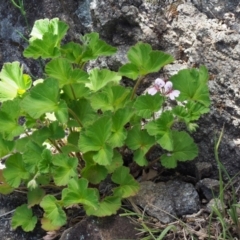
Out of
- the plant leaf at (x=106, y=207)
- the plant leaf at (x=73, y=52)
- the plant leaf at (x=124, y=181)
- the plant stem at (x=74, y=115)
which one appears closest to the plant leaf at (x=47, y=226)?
the plant leaf at (x=106, y=207)

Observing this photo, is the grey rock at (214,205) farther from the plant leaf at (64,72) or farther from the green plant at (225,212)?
the plant leaf at (64,72)

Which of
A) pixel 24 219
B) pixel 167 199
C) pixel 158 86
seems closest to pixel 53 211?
pixel 24 219

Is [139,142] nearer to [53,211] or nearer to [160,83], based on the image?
[160,83]

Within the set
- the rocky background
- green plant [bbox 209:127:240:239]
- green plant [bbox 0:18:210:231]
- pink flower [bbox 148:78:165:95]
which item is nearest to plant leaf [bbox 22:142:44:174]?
→ green plant [bbox 0:18:210:231]

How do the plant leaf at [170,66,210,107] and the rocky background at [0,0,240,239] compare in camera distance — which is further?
the rocky background at [0,0,240,239]

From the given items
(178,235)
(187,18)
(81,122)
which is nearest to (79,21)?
(187,18)

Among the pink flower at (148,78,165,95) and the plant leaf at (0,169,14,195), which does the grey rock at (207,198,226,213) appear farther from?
the plant leaf at (0,169,14,195)
